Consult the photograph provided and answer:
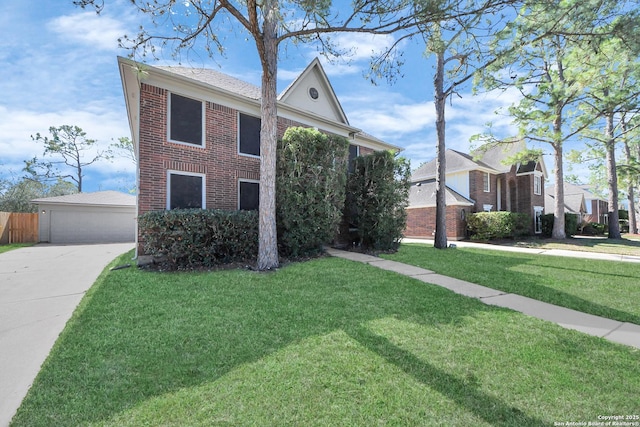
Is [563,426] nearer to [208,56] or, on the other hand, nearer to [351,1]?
[351,1]

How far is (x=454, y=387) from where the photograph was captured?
7.31 ft

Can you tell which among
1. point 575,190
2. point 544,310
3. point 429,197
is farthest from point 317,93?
point 575,190

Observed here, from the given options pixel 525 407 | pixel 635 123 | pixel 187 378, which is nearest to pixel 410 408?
pixel 525 407

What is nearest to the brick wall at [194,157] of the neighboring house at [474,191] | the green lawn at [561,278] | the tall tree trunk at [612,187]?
the green lawn at [561,278]

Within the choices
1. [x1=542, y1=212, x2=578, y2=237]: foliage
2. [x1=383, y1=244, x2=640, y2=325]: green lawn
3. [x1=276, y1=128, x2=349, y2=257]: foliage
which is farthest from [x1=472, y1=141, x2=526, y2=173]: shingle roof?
[x1=276, y1=128, x2=349, y2=257]: foliage

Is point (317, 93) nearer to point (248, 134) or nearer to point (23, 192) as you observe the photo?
point (248, 134)

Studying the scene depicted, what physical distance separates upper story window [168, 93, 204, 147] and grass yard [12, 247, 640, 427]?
5.22 m

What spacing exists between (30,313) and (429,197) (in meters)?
18.5

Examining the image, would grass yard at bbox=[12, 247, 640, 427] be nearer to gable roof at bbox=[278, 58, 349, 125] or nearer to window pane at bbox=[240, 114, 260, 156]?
window pane at bbox=[240, 114, 260, 156]

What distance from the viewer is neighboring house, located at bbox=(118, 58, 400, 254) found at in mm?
7344

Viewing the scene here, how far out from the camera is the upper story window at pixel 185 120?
7.85 m

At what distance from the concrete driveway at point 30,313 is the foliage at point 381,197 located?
7.38m

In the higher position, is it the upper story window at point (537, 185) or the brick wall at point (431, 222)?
the upper story window at point (537, 185)

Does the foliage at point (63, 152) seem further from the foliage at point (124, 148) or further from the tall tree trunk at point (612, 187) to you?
the tall tree trunk at point (612, 187)
